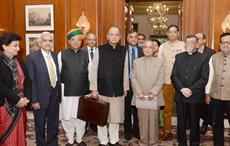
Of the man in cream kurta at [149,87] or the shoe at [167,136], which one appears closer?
the man in cream kurta at [149,87]

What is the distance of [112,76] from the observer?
4.75 meters

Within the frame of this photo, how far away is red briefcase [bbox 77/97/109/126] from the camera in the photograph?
448 cm

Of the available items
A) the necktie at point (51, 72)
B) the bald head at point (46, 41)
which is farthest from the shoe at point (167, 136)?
the bald head at point (46, 41)

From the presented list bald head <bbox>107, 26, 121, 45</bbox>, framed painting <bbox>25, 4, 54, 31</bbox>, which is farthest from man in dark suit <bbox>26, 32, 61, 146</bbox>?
framed painting <bbox>25, 4, 54, 31</bbox>

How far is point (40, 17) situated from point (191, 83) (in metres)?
5.16

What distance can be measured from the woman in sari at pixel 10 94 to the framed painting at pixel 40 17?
481 cm

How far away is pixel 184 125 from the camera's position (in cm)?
466

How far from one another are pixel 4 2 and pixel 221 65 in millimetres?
6368

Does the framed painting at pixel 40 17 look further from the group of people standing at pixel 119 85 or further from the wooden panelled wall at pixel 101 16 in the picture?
the group of people standing at pixel 119 85

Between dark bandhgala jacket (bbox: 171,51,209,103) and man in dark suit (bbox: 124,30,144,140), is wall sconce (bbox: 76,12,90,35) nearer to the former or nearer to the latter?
man in dark suit (bbox: 124,30,144,140)

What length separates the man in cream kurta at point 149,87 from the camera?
185 inches

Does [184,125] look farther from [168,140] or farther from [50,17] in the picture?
[50,17]

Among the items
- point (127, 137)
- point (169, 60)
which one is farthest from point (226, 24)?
point (127, 137)

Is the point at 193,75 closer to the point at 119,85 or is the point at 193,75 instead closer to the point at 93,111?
the point at 119,85
